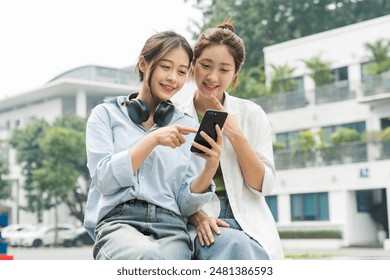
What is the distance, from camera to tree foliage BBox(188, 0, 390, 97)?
61.1ft

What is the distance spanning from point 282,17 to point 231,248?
1861cm

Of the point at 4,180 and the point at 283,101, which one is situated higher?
the point at 283,101

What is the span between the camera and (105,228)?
1.25m

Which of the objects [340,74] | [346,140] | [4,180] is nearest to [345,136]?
[346,140]

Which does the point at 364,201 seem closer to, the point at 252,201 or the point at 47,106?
the point at 47,106

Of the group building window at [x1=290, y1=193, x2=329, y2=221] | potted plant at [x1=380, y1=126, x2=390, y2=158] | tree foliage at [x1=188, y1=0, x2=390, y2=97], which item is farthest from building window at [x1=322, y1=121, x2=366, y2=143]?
tree foliage at [x1=188, y1=0, x2=390, y2=97]

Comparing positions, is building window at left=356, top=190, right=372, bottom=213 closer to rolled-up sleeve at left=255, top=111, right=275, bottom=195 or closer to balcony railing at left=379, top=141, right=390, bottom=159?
balcony railing at left=379, top=141, right=390, bottom=159

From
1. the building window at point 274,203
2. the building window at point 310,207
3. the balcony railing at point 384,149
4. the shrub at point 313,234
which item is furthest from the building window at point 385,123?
the building window at point 274,203

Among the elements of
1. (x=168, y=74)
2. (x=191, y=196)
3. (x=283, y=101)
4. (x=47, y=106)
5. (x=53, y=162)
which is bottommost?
(x=191, y=196)

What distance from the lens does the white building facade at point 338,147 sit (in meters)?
13.5

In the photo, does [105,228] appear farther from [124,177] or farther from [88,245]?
[88,245]

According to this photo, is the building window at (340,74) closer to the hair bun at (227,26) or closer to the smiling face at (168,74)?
the hair bun at (227,26)

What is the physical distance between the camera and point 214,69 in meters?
1.42
